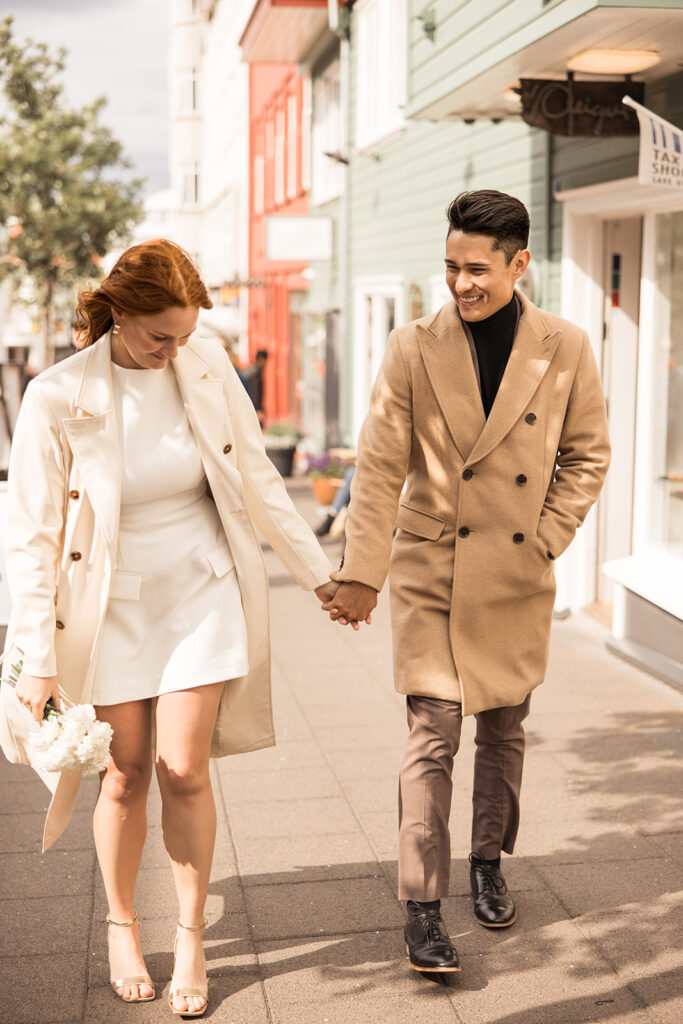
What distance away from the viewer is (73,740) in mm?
3186

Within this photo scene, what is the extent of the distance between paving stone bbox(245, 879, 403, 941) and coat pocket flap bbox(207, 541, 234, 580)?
3.84 feet

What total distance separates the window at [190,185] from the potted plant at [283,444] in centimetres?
3145

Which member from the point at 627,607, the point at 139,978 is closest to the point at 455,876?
the point at 139,978

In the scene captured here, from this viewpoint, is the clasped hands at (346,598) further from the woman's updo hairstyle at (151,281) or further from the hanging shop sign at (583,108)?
the hanging shop sign at (583,108)

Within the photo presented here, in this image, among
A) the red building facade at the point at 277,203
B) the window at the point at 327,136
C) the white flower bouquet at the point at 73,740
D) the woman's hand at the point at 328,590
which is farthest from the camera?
the red building facade at the point at 277,203

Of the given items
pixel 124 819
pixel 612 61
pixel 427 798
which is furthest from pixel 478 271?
pixel 612 61

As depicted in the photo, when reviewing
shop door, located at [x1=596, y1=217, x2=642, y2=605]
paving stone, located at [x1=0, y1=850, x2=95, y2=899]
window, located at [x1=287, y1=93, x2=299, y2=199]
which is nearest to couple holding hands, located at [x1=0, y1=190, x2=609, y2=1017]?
paving stone, located at [x1=0, y1=850, x2=95, y2=899]

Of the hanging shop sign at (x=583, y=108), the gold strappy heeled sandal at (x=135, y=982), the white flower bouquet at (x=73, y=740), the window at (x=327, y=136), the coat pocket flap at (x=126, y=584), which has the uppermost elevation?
the window at (x=327, y=136)

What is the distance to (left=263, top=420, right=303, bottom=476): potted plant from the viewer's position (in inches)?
698

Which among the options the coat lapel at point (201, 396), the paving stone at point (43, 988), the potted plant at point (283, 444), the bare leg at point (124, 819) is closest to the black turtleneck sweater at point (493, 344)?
the coat lapel at point (201, 396)

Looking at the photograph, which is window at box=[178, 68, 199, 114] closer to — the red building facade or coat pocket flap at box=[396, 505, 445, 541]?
the red building facade

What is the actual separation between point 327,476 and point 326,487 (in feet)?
0.38

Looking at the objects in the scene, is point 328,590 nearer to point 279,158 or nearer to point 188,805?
point 188,805

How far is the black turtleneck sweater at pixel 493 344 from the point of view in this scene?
3793 mm
